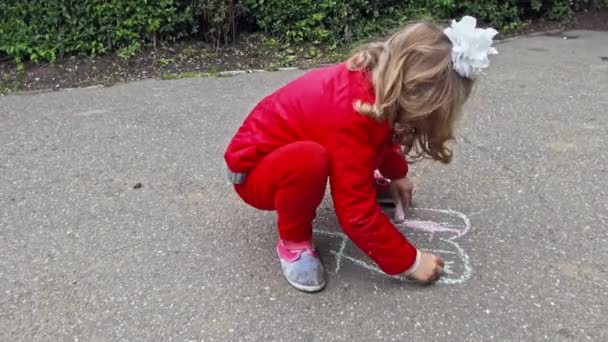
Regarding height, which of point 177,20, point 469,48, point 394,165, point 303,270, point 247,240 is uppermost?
point 469,48

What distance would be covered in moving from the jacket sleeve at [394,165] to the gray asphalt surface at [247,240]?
0.21 metres

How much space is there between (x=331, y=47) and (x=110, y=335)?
12.2 feet

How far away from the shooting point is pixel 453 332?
1.90m

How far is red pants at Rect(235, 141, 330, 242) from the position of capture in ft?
6.43

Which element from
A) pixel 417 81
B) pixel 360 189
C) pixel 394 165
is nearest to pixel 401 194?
pixel 394 165

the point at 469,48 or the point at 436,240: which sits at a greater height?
the point at 469,48

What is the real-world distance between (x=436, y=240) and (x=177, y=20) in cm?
332

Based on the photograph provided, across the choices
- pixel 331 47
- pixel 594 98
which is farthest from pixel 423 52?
pixel 331 47

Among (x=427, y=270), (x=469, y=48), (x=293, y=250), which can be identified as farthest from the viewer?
(x=293, y=250)

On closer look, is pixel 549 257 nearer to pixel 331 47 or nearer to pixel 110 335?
pixel 110 335

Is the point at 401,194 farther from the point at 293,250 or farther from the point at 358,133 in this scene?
the point at 358,133

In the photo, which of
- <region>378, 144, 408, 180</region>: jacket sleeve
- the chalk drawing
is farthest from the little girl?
<region>378, 144, 408, 180</region>: jacket sleeve

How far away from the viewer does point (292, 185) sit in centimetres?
201

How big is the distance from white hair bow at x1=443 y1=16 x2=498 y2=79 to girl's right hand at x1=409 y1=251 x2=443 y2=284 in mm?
602
